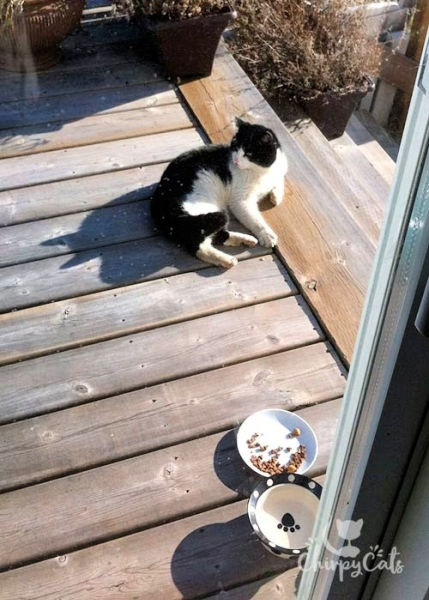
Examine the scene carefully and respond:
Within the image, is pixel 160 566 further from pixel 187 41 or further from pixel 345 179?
pixel 187 41

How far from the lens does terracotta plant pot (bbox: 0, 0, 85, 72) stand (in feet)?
7.22

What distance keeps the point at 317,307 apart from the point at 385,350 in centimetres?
99

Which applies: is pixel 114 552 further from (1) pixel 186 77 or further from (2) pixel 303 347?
(1) pixel 186 77

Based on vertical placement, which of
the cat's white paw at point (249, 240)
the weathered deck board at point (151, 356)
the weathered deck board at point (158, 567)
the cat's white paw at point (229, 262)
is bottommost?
the weathered deck board at point (158, 567)

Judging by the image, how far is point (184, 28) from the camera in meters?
2.25

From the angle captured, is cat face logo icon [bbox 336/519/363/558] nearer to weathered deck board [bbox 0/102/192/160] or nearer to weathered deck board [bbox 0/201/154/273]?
weathered deck board [bbox 0/201/154/273]

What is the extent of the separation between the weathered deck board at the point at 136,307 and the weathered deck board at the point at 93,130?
0.62 m

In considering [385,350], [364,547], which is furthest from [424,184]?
[364,547]

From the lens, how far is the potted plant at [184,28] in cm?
224

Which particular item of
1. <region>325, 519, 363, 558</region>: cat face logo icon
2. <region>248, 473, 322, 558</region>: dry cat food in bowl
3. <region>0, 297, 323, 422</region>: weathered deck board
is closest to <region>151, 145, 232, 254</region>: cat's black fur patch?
<region>0, 297, 323, 422</region>: weathered deck board

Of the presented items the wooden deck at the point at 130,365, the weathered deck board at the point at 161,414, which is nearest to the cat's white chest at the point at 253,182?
the wooden deck at the point at 130,365

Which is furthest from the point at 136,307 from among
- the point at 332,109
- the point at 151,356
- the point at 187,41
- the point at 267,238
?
the point at 332,109

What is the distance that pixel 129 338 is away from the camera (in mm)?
1596

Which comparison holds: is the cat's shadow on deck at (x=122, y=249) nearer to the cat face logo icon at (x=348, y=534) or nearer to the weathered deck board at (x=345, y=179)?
the weathered deck board at (x=345, y=179)
